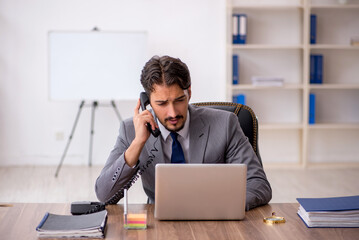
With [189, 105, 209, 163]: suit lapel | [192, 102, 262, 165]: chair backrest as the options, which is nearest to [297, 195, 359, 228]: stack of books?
[189, 105, 209, 163]: suit lapel

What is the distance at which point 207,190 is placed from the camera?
1543 mm

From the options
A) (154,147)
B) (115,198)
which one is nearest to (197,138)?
(154,147)

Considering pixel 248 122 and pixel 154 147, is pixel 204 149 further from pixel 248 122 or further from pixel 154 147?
pixel 248 122

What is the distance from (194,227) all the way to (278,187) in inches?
122

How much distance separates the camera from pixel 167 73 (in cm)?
204

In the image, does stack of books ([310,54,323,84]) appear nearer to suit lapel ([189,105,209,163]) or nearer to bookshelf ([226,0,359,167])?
bookshelf ([226,0,359,167])

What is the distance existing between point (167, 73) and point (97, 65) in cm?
319

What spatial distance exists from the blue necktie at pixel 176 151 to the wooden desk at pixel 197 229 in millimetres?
375

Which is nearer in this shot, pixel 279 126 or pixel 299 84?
pixel 279 126

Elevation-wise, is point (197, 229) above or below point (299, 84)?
below

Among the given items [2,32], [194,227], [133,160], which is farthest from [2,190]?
[194,227]

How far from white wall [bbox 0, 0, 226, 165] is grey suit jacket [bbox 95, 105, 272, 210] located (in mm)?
3239

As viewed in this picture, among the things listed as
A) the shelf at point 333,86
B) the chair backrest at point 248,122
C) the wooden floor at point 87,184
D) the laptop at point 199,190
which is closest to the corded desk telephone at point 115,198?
the laptop at point 199,190

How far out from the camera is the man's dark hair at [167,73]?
2039mm
